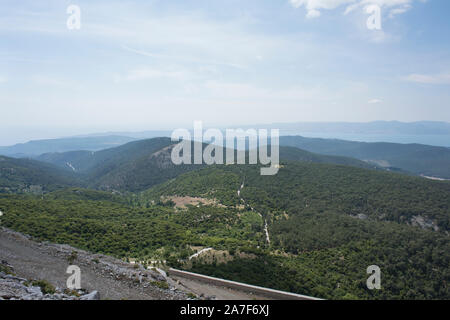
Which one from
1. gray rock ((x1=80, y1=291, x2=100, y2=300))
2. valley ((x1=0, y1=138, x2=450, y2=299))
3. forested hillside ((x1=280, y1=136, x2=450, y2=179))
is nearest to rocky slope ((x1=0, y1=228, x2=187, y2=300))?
gray rock ((x1=80, y1=291, x2=100, y2=300))

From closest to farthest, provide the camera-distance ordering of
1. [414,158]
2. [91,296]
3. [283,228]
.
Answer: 1. [91,296]
2. [283,228]
3. [414,158]

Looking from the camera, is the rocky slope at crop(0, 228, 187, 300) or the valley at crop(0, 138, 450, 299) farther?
the valley at crop(0, 138, 450, 299)

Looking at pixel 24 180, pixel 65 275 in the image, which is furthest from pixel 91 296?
pixel 24 180

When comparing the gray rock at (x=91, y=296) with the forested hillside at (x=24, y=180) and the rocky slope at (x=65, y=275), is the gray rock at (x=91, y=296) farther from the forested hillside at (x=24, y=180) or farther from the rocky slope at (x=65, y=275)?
the forested hillside at (x=24, y=180)

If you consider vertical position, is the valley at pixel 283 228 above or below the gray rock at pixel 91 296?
below

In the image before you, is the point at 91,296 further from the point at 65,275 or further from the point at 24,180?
the point at 24,180

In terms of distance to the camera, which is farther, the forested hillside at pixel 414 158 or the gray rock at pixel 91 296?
the forested hillside at pixel 414 158

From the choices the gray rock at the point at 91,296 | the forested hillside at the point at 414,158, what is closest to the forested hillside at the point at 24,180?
the gray rock at the point at 91,296

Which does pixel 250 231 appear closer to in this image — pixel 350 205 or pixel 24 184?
pixel 350 205

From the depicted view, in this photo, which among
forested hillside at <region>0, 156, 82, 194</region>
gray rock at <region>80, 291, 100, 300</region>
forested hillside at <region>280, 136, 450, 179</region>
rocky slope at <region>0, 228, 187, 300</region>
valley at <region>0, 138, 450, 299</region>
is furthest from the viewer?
forested hillside at <region>280, 136, 450, 179</region>

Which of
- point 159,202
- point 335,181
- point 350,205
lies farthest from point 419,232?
point 159,202

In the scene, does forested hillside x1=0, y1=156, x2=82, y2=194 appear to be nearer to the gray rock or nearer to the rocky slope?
the rocky slope

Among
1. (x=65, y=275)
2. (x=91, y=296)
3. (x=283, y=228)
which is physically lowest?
(x=283, y=228)
